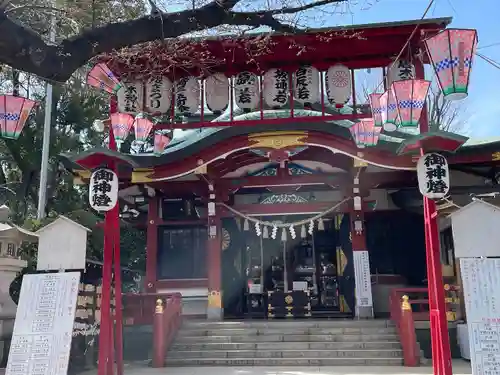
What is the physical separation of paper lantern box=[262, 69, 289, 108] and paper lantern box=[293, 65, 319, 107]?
0.23 metres

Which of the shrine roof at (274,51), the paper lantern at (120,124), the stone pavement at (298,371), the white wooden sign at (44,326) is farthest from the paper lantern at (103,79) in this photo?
the stone pavement at (298,371)

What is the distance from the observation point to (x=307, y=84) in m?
9.37

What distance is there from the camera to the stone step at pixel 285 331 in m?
10.9

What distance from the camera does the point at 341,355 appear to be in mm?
10273

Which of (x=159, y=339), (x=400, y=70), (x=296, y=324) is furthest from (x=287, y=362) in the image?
(x=400, y=70)

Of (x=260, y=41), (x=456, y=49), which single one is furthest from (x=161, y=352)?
(x=456, y=49)

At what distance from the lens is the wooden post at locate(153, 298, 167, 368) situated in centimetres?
1047

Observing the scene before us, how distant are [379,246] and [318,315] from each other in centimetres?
273

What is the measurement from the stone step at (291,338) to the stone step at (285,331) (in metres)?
0.10

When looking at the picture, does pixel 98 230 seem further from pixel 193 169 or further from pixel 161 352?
pixel 161 352

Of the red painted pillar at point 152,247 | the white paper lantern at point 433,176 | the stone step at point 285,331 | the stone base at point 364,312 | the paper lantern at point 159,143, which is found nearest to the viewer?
the white paper lantern at point 433,176

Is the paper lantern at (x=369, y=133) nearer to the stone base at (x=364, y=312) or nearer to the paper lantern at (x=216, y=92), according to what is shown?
the paper lantern at (x=216, y=92)

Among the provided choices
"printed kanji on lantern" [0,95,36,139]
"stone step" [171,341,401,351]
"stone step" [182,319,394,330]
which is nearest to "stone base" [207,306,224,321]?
"stone step" [182,319,394,330]

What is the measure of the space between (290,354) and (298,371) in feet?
3.29
